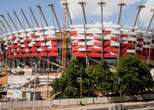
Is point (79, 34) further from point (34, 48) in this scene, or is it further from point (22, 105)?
point (22, 105)

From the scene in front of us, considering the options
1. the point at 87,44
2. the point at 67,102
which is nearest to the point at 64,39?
the point at 87,44

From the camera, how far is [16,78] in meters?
109

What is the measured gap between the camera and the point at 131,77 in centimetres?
8212

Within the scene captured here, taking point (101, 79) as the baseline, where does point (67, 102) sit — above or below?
below

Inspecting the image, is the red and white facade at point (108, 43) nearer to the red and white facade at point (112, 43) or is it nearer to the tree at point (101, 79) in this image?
the red and white facade at point (112, 43)

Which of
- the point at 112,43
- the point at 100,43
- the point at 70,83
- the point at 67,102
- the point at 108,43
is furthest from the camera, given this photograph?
the point at 100,43

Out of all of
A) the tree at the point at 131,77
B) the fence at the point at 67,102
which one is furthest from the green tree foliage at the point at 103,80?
the fence at the point at 67,102

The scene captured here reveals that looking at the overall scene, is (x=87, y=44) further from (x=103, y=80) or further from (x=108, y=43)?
(x=103, y=80)

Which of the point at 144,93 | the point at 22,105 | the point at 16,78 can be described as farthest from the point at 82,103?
the point at 16,78

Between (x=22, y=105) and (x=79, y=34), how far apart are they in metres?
76.2

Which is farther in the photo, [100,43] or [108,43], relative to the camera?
[100,43]

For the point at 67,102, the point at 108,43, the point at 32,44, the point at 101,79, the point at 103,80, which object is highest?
the point at 32,44

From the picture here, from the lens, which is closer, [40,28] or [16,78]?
[16,78]

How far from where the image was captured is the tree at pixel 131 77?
82125mm
